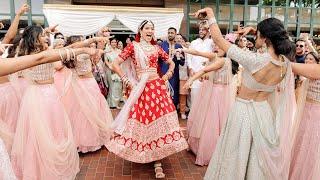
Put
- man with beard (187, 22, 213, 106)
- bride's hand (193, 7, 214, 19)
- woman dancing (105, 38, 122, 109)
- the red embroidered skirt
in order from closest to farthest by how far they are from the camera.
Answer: bride's hand (193, 7, 214, 19) < the red embroidered skirt < man with beard (187, 22, 213, 106) < woman dancing (105, 38, 122, 109)

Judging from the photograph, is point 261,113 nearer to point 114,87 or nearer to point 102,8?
point 114,87

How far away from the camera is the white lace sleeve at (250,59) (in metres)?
2.43

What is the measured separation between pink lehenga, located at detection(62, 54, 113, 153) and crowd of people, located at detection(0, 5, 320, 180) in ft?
0.05

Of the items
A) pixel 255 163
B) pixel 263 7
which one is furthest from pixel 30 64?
pixel 263 7

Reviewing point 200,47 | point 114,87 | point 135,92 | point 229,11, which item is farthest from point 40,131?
point 229,11

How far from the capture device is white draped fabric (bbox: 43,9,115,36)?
9320 millimetres

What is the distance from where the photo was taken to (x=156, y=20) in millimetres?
9758

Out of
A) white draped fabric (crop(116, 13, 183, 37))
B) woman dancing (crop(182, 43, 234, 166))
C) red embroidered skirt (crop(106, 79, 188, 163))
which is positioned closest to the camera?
red embroidered skirt (crop(106, 79, 188, 163))

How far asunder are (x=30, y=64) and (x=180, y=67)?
5.50m

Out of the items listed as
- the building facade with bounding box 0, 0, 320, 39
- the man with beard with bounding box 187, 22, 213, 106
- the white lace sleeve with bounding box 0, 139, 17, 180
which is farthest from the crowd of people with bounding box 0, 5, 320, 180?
the building facade with bounding box 0, 0, 320, 39

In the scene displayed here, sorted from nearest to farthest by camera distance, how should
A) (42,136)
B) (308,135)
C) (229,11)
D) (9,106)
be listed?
(308,135) → (42,136) → (9,106) → (229,11)

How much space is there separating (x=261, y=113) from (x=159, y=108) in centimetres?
150

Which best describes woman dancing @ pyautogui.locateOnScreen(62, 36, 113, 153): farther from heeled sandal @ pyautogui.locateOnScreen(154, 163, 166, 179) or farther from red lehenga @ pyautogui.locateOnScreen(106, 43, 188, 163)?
heeled sandal @ pyautogui.locateOnScreen(154, 163, 166, 179)

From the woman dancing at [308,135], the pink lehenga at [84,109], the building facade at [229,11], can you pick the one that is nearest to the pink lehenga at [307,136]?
the woman dancing at [308,135]
